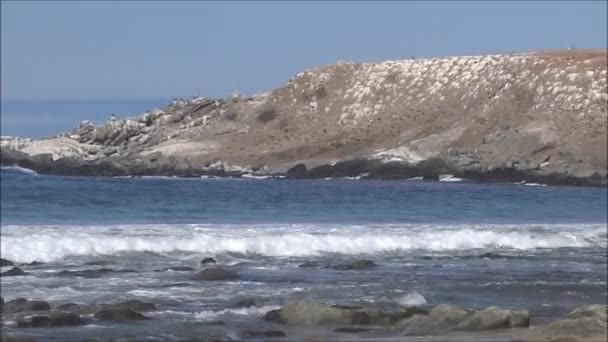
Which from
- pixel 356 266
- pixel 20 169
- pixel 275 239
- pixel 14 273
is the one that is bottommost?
pixel 356 266

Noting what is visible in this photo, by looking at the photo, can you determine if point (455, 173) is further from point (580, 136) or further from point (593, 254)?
point (593, 254)

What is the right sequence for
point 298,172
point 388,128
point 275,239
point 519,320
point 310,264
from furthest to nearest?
1. point 388,128
2. point 298,172
3. point 275,239
4. point 310,264
5. point 519,320

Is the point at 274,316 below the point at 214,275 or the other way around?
below

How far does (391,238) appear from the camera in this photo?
29.7m

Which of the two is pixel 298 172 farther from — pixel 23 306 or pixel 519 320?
pixel 519 320

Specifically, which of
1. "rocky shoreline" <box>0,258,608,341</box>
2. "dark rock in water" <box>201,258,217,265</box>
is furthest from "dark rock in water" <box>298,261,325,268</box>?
"rocky shoreline" <box>0,258,608,341</box>

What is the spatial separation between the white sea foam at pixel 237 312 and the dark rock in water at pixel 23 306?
80.3 inches

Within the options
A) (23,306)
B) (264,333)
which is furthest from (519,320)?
(23,306)

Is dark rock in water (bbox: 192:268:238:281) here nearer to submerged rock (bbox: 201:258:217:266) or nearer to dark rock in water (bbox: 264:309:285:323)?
submerged rock (bbox: 201:258:217:266)

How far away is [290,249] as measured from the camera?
2728cm

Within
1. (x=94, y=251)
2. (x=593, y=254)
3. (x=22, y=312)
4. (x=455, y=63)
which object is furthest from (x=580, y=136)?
(x=22, y=312)

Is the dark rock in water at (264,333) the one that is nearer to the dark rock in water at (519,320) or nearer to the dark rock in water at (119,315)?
the dark rock in water at (119,315)

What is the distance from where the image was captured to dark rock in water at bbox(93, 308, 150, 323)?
623 inches

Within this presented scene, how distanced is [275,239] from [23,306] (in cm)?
1211
